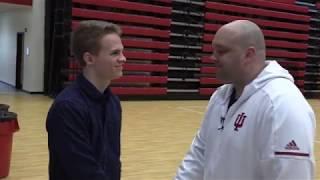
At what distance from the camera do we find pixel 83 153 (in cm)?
197

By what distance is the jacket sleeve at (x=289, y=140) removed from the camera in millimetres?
1622

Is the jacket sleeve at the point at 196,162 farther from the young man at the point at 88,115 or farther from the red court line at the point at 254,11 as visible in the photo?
the red court line at the point at 254,11

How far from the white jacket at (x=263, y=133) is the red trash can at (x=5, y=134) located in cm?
297

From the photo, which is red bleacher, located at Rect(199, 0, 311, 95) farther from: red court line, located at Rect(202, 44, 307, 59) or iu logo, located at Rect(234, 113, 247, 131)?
iu logo, located at Rect(234, 113, 247, 131)

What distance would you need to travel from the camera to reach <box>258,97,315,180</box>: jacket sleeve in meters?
1.62

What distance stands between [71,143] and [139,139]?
5503 millimetres

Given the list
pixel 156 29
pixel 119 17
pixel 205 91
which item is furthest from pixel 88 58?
pixel 205 91

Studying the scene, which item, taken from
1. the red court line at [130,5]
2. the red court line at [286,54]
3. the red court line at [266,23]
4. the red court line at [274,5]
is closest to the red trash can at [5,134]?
the red court line at [130,5]

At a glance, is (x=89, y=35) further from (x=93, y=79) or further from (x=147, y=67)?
(x=147, y=67)

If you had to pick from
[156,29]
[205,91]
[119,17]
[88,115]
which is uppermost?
[119,17]

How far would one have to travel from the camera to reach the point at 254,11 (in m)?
16.2

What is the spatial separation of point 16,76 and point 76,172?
15.1 meters

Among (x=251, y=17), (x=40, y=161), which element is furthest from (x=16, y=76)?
(x=40, y=161)

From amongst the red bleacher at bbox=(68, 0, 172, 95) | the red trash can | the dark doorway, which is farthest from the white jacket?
the dark doorway
